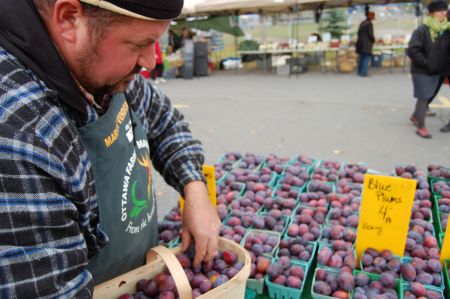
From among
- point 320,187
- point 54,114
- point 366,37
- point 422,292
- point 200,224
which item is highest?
point 366,37

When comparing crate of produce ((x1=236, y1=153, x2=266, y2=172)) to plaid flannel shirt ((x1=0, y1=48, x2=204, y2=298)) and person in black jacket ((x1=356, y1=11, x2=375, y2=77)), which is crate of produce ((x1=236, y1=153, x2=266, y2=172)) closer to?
plaid flannel shirt ((x1=0, y1=48, x2=204, y2=298))

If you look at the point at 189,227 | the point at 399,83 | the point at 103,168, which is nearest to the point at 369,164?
the point at 189,227

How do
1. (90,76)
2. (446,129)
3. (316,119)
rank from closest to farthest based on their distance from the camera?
(90,76) < (446,129) < (316,119)

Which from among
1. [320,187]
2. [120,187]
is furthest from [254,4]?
[120,187]

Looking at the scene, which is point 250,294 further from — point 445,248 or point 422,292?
point 445,248

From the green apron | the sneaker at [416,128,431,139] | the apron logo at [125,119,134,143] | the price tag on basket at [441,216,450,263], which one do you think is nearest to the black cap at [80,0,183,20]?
the green apron

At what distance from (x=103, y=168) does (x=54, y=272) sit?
0.38 metres

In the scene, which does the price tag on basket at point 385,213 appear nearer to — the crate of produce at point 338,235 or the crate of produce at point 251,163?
the crate of produce at point 338,235

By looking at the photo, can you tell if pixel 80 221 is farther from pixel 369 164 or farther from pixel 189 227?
pixel 369 164

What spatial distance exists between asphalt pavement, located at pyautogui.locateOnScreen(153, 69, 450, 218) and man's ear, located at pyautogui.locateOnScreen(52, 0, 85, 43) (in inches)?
100.0

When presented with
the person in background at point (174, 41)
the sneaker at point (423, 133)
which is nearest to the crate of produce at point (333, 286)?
the sneaker at point (423, 133)

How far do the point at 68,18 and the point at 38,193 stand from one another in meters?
0.38

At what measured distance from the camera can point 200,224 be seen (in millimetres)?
1414

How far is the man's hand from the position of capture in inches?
55.9
